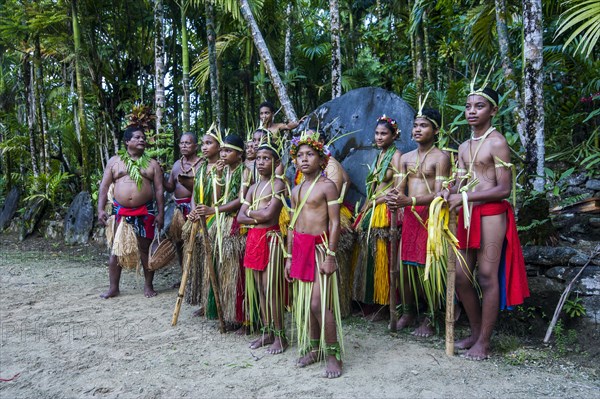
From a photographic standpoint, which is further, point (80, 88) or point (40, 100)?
point (40, 100)

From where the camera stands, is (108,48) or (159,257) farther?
(108,48)

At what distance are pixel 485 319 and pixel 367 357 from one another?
768 mm

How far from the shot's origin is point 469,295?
3174mm

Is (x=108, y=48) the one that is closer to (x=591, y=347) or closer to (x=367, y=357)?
(x=367, y=357)

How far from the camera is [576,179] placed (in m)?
5.66

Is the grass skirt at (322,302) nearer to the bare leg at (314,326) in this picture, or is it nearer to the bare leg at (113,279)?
the bare leg at (314,326)

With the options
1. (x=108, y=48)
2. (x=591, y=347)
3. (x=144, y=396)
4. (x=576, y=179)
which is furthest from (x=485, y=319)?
(x=108, y=48)

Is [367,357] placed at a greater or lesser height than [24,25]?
lesser

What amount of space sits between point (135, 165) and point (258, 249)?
2.04 meters

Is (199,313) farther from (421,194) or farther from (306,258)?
(421,194)

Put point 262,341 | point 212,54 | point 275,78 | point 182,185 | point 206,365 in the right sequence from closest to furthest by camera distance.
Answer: point 206,365 < point 262,341 < point 182,185 < point 275,78 < point 212,54

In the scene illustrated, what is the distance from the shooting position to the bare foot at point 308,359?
3.01 meters

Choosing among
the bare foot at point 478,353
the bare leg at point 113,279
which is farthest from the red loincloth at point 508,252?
the bare leg at point 113,279

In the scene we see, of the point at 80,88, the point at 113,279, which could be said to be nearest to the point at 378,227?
the point at 113,279
